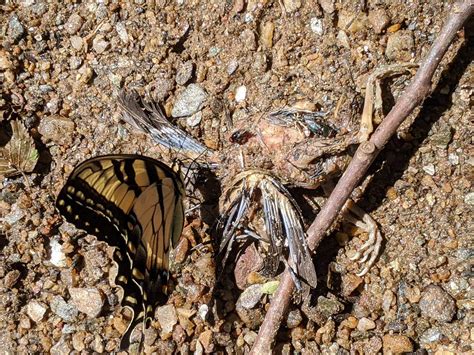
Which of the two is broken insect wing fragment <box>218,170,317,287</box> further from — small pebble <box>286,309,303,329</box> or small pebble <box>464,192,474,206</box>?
small pebble <box>464,192,474,206</box>

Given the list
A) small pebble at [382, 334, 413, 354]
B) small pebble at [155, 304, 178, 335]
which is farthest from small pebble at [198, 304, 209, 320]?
small pebble at [382, 334, 413, 354]

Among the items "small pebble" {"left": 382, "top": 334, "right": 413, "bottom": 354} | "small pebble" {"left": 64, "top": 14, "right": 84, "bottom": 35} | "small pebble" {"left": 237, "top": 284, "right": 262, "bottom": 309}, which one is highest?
"small pebble" {"left": 64, "top": 14, "right": 84, "bottom": 35}

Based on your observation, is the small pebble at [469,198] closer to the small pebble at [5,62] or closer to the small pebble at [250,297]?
the small pebble at [250,297]

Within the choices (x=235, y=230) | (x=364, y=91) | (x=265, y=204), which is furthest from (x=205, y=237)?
(x=364, y=91)

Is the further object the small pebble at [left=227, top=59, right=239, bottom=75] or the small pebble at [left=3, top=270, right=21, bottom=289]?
the small pebble at [left=227, top=59, right=239, bottom=75]

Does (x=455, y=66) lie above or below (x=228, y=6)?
below

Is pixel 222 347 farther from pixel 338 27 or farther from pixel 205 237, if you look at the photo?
pixel 338 27
